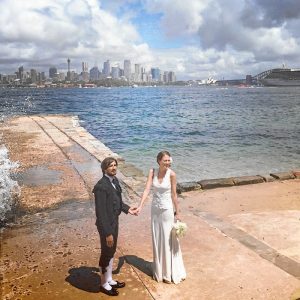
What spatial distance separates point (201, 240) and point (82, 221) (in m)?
2.34

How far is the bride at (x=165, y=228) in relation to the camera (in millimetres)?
4566

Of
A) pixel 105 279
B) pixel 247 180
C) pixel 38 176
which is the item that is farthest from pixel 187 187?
pixel 105 279

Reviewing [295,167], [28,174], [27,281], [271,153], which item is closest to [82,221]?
[27,281]

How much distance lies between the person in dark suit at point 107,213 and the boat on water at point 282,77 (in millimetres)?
157827

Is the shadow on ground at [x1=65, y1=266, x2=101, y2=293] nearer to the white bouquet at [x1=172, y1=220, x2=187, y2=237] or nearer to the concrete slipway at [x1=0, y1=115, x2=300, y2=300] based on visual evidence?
the concrete slipway at [x1=0, y1=115, x2=300, y2=300]

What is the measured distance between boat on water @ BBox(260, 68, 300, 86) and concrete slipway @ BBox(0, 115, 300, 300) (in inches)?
6022

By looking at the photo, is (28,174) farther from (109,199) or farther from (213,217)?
(109,199)

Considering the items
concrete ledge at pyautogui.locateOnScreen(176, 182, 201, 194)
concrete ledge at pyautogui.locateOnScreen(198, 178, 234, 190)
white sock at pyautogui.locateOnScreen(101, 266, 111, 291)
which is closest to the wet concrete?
concrete ledge at pyautogui.locateOnScreen(176, 182, 201, 194)

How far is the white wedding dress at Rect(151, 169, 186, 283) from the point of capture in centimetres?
457

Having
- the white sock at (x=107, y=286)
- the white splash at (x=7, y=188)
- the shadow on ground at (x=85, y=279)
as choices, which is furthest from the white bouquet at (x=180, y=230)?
the white splash at (x=7, y=188)

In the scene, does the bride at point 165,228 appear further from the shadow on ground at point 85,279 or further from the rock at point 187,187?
the rock at point 187,187

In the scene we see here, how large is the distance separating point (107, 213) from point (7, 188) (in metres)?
5.98

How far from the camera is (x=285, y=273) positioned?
4.88 metres

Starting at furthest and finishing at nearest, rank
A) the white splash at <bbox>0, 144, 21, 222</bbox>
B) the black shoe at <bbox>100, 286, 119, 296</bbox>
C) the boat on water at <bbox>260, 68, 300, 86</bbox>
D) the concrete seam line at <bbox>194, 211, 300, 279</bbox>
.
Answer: the boat on water at <bbox>260, 68, 300, 86</bbox>
the white splash at <bbox>0, 144, 21, 222</bbox>
the concrete seam line at <bbox>194, 211, 300, 279</bbox>
the black shoe at <bbox>100, 286, 119, 296</bbox>
